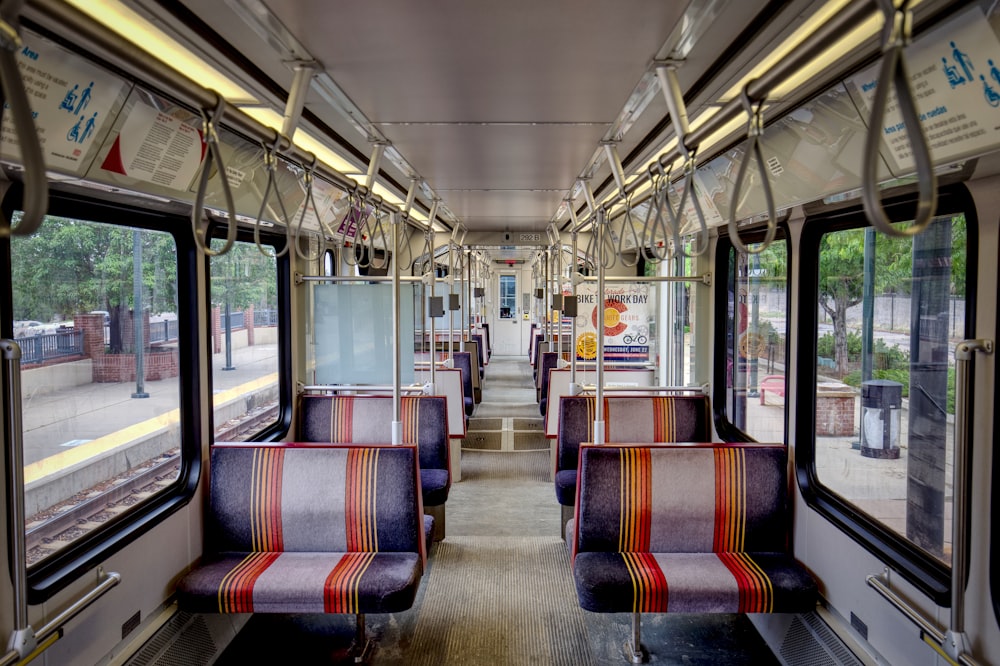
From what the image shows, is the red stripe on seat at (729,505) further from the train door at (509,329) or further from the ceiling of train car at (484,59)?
the train door at (509,329)

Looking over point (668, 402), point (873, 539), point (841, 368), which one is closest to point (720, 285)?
point (668, 402)

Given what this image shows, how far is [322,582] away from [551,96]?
7.11 ft

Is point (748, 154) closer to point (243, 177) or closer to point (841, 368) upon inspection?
point (841, 368)

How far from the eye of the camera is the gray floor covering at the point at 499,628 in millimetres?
3189

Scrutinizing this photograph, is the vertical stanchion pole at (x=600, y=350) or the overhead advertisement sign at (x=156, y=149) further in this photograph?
the vertical stanchion pole at (x=600, y=350)

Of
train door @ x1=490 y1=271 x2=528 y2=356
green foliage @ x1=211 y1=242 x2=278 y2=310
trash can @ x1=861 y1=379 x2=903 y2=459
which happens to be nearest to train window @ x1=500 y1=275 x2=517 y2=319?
train door @ x1=490 y1=271 x2=528 y2=356

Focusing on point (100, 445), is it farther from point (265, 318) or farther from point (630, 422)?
point (630, 422)

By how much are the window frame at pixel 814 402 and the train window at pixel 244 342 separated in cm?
267

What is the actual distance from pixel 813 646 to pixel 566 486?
1724mm

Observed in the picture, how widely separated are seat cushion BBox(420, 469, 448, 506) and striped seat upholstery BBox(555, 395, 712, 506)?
0.74 m

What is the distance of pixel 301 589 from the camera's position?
9.18 feet

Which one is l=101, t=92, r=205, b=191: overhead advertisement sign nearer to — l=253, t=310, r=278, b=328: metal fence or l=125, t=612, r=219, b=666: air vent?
l=253, t=310, r=278, b=328: metal fence

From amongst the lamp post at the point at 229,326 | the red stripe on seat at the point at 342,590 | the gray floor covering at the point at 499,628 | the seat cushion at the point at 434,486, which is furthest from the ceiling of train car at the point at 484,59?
the gray floor covering at the point at 499,628

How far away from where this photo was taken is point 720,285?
4633 mm
